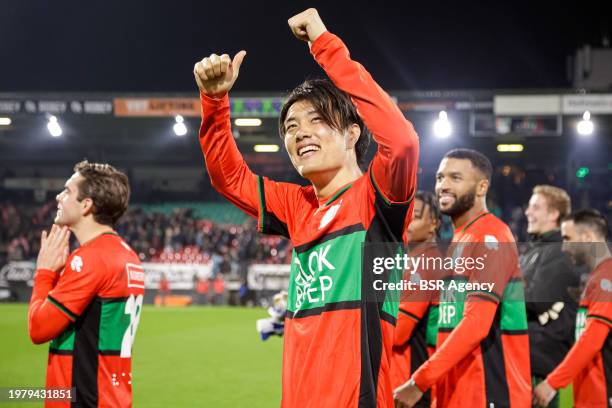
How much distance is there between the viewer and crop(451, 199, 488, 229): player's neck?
12.1ft

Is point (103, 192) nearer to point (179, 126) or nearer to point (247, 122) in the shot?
point (179, 126)

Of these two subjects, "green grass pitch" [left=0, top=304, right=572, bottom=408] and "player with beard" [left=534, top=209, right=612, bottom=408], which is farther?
"green grass pitch" [left=0, top=304, right=572, bottom=408]

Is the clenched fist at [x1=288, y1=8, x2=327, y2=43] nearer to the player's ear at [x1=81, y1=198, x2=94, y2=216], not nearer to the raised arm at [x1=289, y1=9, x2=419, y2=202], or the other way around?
the raised arm at [x1=289, y1=9, x2=419, y2=202]

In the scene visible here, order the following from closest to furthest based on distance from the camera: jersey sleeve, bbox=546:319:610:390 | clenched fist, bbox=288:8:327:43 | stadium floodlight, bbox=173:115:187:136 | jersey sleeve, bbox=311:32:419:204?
jersey sleeve, bbox=311:32:419:204
clenched fist, bbox=288:8:327:43
jersey sleeve, bbox=546:319:610:390
stadium floodlight, bbox=173:115:187:136

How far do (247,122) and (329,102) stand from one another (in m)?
20.5

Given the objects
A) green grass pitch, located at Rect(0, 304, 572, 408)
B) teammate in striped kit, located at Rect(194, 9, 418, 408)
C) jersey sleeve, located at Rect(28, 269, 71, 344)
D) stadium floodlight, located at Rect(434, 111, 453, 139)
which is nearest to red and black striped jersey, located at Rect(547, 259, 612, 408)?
teammate in striped kit, located at Rect(194, 9, 418, 408)

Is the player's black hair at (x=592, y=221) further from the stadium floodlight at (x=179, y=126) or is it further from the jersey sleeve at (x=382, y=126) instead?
the stadium floodlight at (x=179, y=126)

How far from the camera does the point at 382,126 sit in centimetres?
201

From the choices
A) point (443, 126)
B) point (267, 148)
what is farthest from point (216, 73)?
point (267, 148)

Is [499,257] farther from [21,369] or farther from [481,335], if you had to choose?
[21,369]

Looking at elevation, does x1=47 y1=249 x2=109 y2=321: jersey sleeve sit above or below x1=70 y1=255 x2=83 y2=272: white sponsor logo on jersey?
below

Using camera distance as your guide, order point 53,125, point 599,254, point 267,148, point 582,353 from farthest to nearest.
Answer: point 267,148 < point 53,125 < point 599,254 < point 582,353

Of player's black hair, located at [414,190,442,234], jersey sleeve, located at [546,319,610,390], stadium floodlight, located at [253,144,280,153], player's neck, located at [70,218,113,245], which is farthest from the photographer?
stadium floodlight, located at [253,144,280,153]

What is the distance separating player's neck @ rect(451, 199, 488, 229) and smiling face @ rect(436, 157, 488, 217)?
2 centimetres
